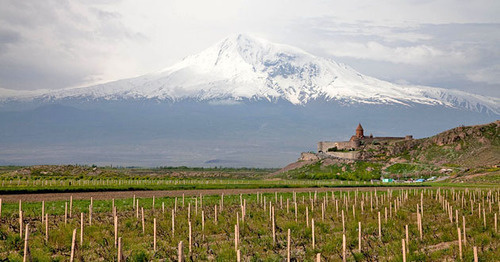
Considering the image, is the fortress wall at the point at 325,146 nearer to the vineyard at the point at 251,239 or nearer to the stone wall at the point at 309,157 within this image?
the stone wall at the point at 309,157

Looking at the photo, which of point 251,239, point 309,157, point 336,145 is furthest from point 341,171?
point 251,239

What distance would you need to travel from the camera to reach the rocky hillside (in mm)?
92125

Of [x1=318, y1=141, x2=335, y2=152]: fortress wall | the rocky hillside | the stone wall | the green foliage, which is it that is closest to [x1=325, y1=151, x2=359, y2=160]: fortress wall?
the rocky hillside

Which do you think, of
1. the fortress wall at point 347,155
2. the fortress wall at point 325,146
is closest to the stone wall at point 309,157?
the fortress wall at point 347,155

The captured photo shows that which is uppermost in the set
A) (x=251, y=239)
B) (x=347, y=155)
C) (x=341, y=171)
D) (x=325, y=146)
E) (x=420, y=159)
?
(x=325, y=146)

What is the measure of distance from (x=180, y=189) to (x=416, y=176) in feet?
160

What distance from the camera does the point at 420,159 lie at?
4195 inches

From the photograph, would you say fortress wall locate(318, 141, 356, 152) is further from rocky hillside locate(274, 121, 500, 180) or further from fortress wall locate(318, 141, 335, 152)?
rocky hillside locate(274, 121, 500, 180)

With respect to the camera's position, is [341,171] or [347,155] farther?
[347,155]

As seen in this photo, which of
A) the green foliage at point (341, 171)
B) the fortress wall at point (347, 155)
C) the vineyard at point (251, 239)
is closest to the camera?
the vineyard at point (251, 239)

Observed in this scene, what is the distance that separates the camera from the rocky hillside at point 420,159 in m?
92.1

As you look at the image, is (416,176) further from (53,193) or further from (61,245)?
(61,245)

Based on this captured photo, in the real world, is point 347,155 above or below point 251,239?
above

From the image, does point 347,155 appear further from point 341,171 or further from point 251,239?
point 251,239
